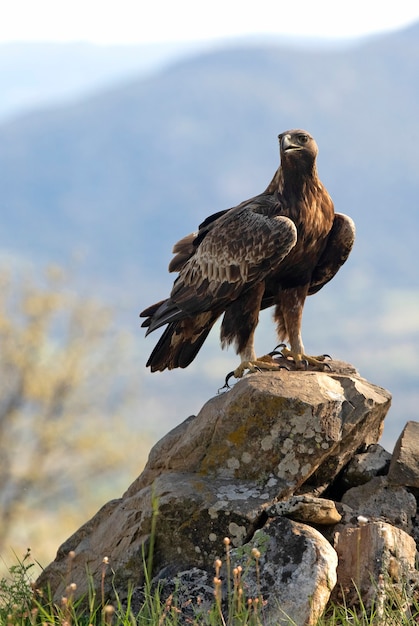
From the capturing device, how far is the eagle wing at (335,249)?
8.54m

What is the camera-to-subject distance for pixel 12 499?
22.9 m

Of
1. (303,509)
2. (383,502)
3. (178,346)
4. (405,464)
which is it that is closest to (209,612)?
(303,509)

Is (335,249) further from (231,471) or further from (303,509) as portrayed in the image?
(303,509)

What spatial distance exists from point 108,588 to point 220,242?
130 inches

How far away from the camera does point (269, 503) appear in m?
6.30

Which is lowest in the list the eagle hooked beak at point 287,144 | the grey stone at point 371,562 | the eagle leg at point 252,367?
the grey stone at point 371,562

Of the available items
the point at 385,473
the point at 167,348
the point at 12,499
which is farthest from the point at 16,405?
the point at 385,473

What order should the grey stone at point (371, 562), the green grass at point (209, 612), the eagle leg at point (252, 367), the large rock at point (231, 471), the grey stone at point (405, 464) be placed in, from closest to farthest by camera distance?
the green grass at point (209, 612)
the grey stone at point (371, 562)
the large rock at point (231, 471)
the grey stone at point (405, 464)
the eagle leg at point (252, 367)

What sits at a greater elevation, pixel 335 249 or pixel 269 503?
pixel 335 249

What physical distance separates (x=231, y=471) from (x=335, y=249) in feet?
9.37

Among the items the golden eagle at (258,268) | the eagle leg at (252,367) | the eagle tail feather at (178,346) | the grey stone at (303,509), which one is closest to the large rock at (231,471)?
the grey stone at (303,509)

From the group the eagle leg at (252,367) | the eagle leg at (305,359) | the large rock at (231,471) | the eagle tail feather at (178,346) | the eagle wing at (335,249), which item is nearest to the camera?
the large rock at (231,471)

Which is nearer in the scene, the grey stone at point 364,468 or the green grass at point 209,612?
the green grass at point 209,612

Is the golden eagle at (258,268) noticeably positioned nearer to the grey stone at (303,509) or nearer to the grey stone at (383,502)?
the grey stone at (383,502)
